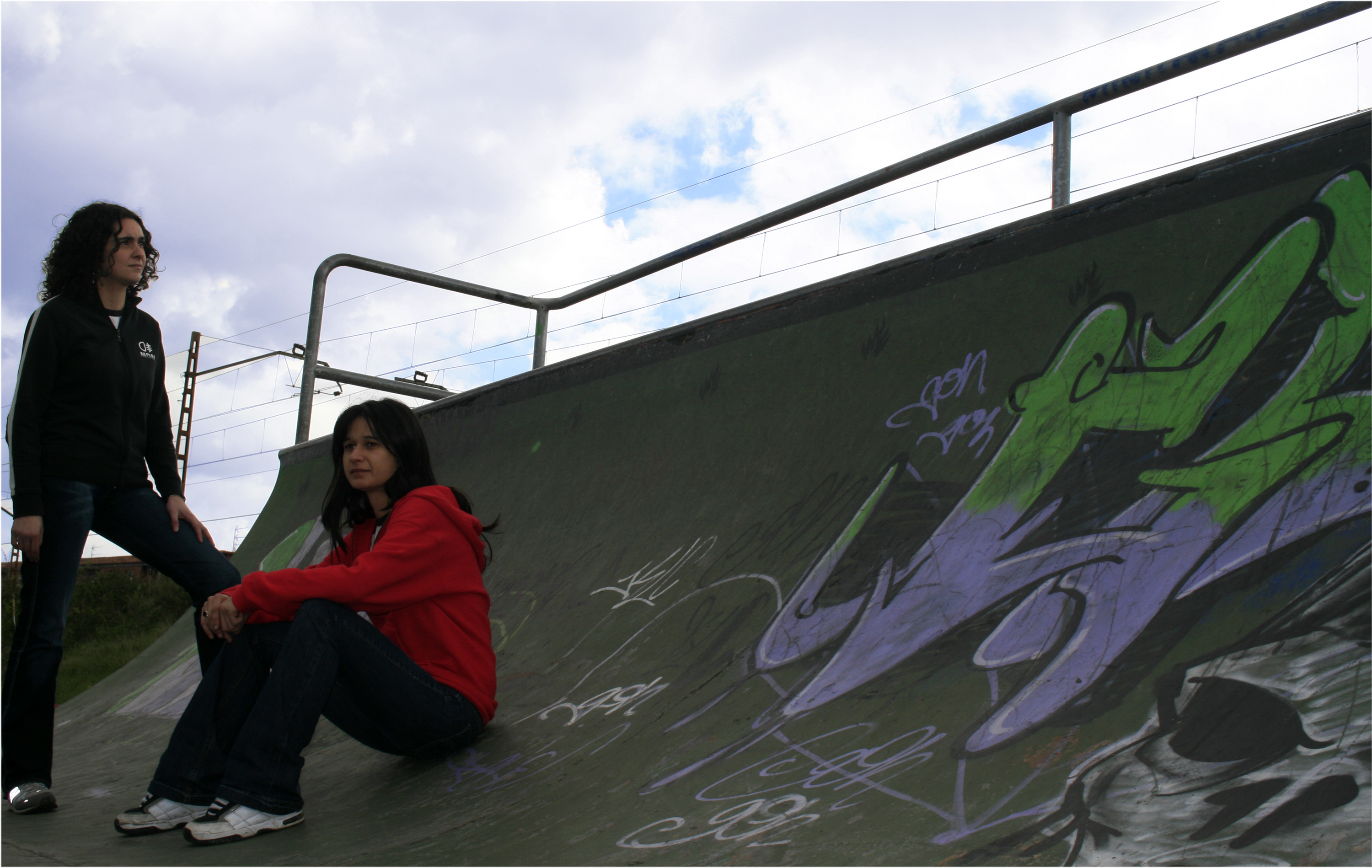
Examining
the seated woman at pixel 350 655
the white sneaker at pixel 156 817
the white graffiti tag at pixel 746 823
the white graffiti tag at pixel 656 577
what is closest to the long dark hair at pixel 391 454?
the seated woman at pixel 350 655

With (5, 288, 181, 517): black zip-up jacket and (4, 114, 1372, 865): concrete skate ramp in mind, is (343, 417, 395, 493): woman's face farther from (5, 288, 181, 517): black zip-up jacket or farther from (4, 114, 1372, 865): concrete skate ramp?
(4, 114, 1372, 865): concrete skate ramp

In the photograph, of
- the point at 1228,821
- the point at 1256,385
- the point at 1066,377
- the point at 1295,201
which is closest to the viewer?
the point at 1228,821

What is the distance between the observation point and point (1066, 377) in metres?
A: 3.04

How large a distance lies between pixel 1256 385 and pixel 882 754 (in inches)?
52.8

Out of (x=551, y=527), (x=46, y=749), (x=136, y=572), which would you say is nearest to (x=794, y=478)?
(x=551, y=527)

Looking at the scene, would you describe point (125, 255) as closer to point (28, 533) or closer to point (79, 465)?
point (79, 465)

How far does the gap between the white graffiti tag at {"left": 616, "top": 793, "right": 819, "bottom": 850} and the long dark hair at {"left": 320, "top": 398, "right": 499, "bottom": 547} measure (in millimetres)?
1234

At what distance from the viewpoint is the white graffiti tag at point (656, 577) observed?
371cm

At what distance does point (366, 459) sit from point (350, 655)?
2.31ft

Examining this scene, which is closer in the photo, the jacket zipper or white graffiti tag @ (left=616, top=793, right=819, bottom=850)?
white graffiti tag @ (left=616, top=793, right=819, bottom=850)

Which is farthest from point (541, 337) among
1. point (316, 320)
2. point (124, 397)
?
point (124, 397)

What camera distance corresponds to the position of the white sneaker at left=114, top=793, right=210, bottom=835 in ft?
8.65

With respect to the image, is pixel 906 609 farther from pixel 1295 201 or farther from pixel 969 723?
pixel 1295 201

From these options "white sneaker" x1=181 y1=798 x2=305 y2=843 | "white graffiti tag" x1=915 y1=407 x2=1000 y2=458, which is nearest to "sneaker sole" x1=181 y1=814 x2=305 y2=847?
"white sneaker" x1=181 y1=798 x2=305 y2=843
